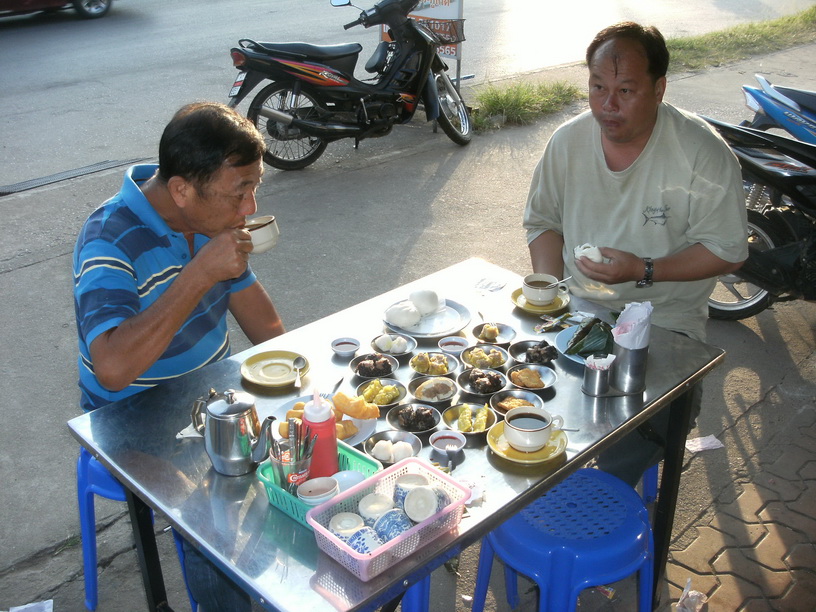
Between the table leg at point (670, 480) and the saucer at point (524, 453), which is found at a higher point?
the saucer at point (524, 453)

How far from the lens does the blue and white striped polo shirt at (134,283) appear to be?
2.07m

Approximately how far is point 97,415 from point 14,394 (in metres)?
1.86

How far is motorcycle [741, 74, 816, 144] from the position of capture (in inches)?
165

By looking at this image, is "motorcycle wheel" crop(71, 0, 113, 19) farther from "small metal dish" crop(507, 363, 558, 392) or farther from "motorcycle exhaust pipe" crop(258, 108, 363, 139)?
"small metal dish" crop(507, 363, 558, 392)

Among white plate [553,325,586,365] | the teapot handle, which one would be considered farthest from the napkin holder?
the teapot handle

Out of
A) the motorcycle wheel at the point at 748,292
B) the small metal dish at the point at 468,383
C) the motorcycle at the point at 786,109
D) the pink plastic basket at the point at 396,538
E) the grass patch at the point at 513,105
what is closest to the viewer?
the pink plastic basket at the point at 396,538

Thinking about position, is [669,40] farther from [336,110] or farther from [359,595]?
[359,595]

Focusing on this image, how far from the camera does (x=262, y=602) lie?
153 cm

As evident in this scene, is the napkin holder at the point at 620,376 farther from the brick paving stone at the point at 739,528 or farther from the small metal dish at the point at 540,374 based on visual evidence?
the brick paving stone at the point at 739,528

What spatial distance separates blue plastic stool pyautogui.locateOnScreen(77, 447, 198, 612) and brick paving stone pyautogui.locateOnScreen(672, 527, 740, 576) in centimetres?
168

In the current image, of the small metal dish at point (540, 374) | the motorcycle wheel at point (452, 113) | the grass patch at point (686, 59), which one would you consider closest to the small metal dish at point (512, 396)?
the small metal dish at point (540, 374)

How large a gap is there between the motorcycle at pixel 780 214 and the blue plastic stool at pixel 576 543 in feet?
6.68

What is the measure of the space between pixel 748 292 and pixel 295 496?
3619 millimetres

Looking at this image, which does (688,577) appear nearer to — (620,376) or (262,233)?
(620,376)
